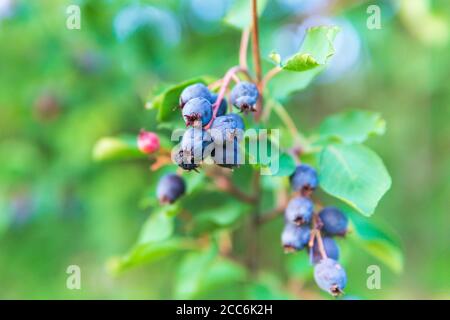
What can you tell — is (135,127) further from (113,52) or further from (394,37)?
(394,37)

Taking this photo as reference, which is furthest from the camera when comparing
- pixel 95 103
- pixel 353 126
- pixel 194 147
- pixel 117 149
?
pixel 95 103

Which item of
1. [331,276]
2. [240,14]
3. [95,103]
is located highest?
[95,103]

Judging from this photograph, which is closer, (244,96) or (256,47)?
(244,96)

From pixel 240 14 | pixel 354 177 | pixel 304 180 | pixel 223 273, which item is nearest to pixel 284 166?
pixel 304 180

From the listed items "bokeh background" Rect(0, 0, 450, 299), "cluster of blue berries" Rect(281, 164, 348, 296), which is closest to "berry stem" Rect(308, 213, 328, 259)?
"cluster of blue berries" Rect(281, 164, 348, 296)

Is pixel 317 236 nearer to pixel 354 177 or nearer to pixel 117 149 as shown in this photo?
pixel 354 177

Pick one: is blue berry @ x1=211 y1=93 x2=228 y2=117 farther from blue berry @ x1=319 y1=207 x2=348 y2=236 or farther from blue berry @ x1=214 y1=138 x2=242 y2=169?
blue berry @ x1=319 y1=207 x2=348 y2=236

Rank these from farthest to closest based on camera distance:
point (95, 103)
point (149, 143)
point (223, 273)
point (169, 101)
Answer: point (95, 103), point (223, 273), point (149, 143), point (169, 101)
